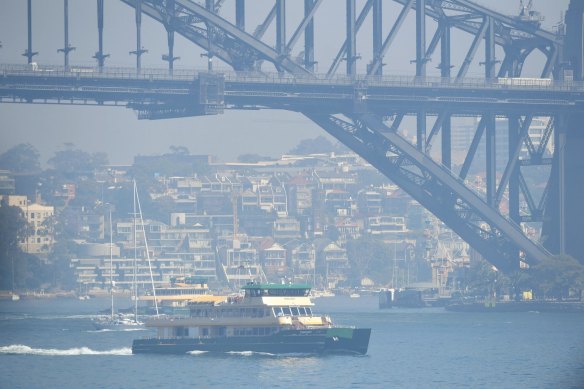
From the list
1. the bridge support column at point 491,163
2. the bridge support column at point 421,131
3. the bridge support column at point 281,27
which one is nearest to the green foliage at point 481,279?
the bridge support column at point 491,163

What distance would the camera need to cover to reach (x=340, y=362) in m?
96.3

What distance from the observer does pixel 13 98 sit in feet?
424

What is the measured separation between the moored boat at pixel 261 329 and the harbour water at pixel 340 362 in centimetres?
62

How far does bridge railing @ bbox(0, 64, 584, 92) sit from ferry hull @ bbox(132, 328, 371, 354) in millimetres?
31657

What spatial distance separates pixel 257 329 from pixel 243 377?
9114 mm

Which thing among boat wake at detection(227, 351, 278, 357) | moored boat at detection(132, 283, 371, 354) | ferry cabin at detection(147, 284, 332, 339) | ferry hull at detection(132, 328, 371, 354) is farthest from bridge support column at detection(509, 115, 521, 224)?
boat wake at detection(227, 351, 278, 357)

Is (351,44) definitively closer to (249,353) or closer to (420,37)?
(420,37)

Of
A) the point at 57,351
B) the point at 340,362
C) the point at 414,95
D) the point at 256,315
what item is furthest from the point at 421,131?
the point at 340,362

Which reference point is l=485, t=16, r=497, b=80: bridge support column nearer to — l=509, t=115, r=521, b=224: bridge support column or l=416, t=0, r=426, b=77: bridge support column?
l=509, t=115, r=521, b=224: bridge support column

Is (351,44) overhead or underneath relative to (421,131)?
overhead

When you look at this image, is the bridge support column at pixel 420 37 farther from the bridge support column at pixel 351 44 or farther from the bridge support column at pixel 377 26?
the bridge support column at pixel 351 44

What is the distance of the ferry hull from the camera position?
97750mm

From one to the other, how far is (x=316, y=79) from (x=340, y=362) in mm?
43206

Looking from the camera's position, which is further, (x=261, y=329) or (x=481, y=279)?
(x=481, y=279)
